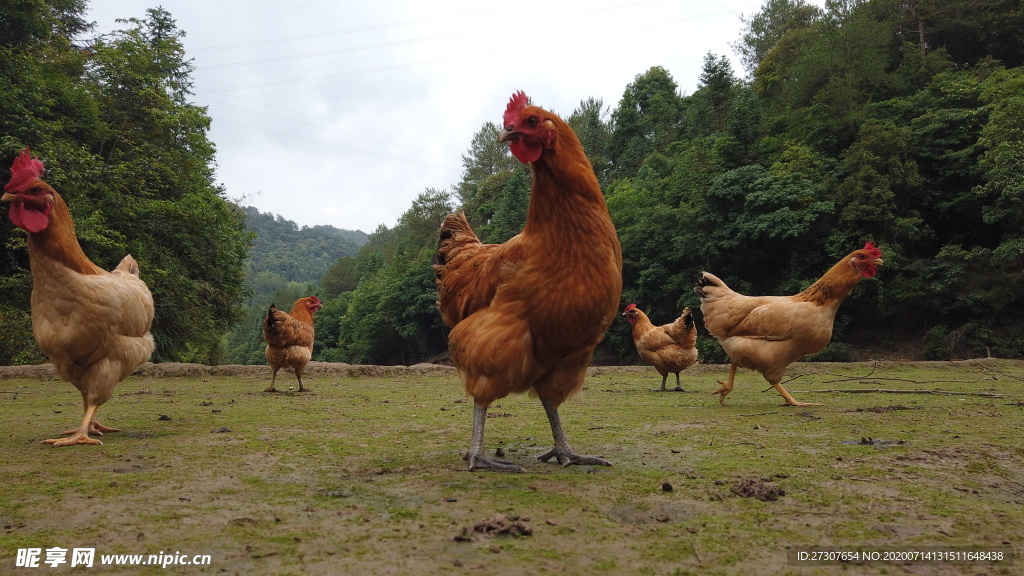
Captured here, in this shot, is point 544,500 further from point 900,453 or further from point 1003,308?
point 1003,308

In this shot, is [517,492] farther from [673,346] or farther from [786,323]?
[673,346]

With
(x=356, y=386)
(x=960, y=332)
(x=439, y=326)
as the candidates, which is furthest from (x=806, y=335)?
(x=439, y=326)

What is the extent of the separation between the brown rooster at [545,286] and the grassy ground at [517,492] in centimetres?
Answer: 59

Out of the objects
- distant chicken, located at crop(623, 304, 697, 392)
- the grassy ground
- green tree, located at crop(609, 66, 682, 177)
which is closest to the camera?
the grassy ground

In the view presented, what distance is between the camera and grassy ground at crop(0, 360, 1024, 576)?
1931mm

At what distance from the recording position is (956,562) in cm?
188

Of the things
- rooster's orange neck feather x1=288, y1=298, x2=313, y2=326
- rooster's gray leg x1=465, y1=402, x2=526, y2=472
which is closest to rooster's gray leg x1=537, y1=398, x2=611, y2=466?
rooster's gray leg x1=465, y1=402, x2=526, y2=472

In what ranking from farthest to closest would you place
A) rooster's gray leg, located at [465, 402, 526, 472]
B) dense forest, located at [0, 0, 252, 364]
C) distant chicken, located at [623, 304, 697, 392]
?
dense forest, located at [0, 0, 252, 364], distant chicken, located at [623, 304, 697, 392], rooster's gray leg, located at [465, 402, 526, 472]

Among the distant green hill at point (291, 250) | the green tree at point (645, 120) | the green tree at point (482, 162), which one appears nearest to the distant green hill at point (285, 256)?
the distant green hill at point (291, 250)

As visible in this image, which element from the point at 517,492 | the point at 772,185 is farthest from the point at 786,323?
the point at 772,185

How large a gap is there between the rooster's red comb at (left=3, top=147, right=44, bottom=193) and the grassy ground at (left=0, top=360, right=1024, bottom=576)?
200 centimetres

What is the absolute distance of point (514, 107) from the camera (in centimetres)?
328

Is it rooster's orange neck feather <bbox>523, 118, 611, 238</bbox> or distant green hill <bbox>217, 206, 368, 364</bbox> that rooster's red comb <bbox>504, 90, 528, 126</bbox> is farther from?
distant green hill <bbox>217, 206, 368, 364</bbox>

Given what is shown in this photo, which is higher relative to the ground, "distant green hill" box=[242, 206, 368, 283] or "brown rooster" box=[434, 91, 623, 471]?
"distant green hill" box=[242, 206, 368, 283]
